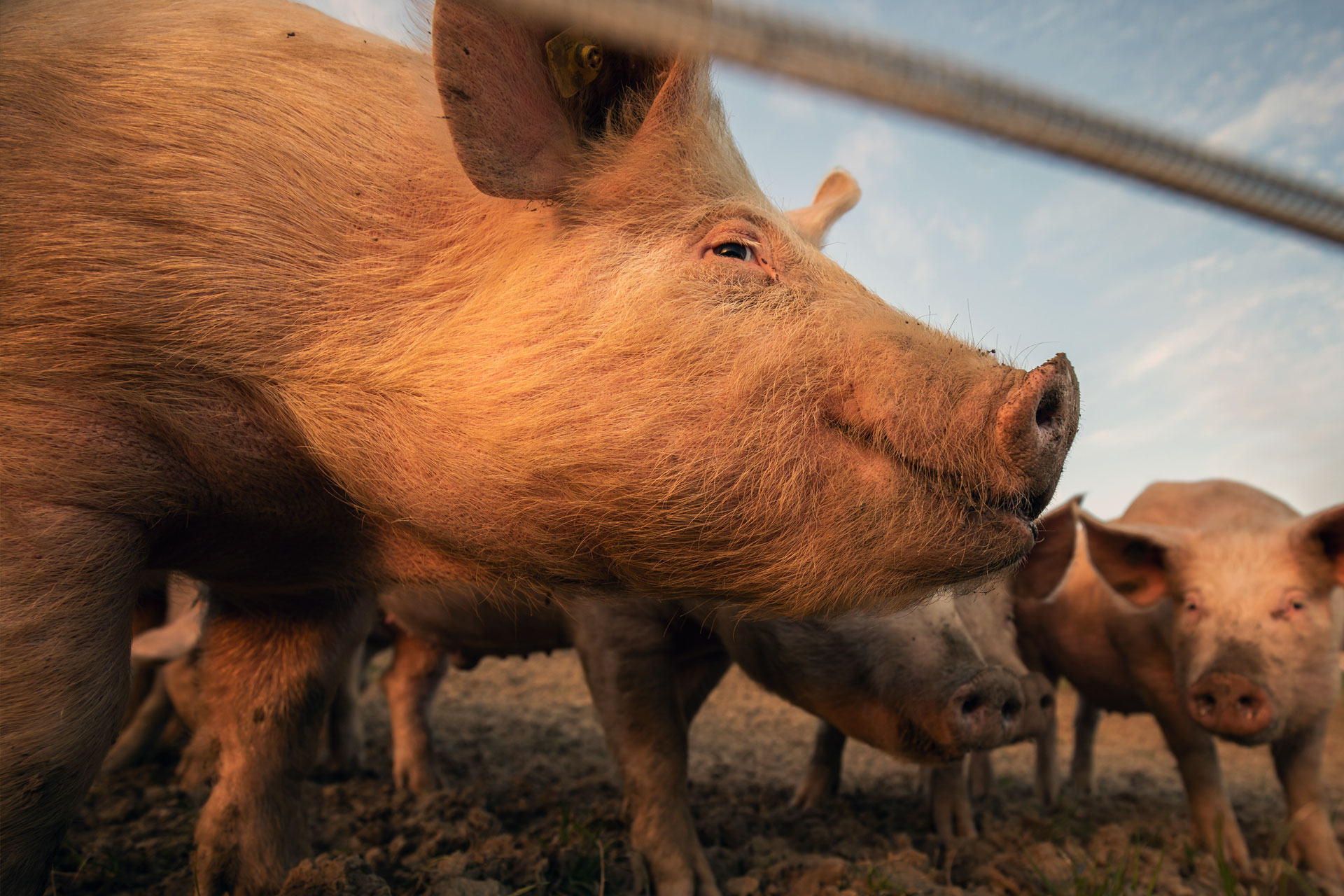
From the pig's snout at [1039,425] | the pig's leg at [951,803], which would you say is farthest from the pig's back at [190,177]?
the pig's leg at [951,803]

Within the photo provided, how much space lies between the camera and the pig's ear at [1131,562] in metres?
4.34

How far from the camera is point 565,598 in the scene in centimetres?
216

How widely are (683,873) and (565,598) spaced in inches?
51.8

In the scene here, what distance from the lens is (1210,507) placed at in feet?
16.8

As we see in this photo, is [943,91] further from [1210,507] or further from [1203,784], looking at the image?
[1210,507]

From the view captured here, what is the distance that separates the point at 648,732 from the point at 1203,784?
287 centimetres

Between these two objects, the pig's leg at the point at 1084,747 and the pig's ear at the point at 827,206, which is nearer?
the pig's ear at the point at 827,206

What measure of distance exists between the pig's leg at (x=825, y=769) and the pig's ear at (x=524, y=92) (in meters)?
3.55

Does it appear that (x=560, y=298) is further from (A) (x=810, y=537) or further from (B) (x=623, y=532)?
(A) (x=810, y=537)

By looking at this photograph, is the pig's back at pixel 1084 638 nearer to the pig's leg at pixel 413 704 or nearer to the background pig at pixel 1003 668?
the background pig at pixel 1003 668

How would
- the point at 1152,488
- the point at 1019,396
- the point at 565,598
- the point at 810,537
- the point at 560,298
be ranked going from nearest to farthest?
1. the point at 1019,396
2. the point at 810,537
3. the point at 560,298
4. the point at 565,598
5. the point at 1152,488

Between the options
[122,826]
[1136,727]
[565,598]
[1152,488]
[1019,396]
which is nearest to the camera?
[1019,396]

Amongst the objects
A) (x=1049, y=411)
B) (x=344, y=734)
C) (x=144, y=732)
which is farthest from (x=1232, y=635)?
(x=144, y=732)

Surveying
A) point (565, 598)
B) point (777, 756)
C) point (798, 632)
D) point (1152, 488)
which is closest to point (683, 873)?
point (798, 632)
